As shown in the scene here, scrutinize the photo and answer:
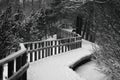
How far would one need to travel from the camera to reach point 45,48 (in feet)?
34.1

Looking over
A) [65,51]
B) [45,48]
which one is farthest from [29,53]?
[65,51]

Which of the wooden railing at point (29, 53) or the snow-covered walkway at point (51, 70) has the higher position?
the wooden railing at point (29, 53)

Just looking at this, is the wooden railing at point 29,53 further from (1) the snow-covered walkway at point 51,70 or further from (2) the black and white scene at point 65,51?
(1) the snow-covered walkway at point 51,70

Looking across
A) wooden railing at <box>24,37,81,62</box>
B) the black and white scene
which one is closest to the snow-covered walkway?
the black and white scene

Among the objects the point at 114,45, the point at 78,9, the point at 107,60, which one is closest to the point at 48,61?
the point at 107,60

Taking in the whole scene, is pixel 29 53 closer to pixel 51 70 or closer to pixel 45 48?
pixel 45 48

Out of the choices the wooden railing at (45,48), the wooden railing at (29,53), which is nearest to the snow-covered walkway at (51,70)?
the wooden railing at (45,48)

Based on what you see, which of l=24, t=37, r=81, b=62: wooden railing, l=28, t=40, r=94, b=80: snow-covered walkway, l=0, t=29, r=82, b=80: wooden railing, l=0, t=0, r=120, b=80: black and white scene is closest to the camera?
l=0, t=29, r=82, b=80: wooden railing

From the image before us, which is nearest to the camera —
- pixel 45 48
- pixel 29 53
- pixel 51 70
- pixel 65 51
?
pixel 51 70

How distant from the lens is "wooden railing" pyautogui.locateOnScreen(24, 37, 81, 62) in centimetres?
954

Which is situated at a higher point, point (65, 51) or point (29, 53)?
point (29, 53)

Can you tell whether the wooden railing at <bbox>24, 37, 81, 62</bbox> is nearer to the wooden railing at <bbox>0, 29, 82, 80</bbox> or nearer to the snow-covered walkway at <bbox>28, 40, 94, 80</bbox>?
the wooden railing at <bbox>0, 29, 82, 80</bbox>

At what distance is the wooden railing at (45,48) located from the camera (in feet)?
31.3

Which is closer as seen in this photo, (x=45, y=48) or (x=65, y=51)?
(x=45, y=48)
